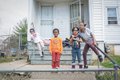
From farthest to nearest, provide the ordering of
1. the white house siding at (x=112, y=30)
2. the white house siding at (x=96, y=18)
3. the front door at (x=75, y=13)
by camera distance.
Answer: the front door at (x=75, y=13)
the white house siding at (x=112, y=30)
the white house siding at (x=96, y=18)

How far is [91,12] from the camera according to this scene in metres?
15.0

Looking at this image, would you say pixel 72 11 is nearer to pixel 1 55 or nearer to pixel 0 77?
pixel 1 55

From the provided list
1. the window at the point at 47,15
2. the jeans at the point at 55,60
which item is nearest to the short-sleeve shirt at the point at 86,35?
the jeans at the point at 55,60

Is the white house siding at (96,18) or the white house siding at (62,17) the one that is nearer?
the white house siding at (96,18)

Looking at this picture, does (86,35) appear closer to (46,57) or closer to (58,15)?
(46,57)

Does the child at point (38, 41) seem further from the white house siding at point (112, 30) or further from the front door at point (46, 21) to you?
the white house siding at point (112, 30)

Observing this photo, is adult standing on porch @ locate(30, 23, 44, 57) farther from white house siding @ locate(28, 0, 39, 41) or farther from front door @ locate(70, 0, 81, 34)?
front door @ locate(70, 0, 81, 34)

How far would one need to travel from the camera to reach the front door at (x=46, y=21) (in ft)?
55.4

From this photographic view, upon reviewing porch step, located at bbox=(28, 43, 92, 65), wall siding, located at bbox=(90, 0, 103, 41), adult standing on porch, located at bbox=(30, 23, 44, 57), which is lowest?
porch step, located at bbox=(28, 43, 92, 65)

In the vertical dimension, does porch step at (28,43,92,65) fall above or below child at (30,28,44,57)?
below

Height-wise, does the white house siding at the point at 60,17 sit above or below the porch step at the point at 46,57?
above

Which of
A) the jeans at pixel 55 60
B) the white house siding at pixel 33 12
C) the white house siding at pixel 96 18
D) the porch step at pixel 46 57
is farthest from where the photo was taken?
the white house siding at pixel 33 12

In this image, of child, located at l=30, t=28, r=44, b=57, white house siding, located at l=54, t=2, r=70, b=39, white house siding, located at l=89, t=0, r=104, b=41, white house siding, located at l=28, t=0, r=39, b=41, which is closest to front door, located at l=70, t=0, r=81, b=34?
white house siding, located at l=54, t=2, r=70, b=39

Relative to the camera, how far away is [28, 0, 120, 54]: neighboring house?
594 inches
